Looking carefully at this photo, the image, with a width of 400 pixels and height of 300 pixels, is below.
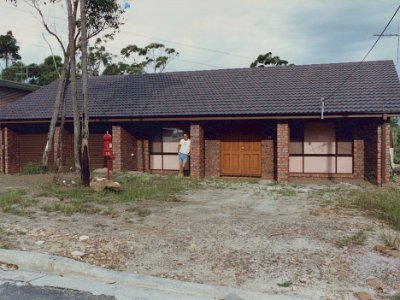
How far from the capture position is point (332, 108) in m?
14.8

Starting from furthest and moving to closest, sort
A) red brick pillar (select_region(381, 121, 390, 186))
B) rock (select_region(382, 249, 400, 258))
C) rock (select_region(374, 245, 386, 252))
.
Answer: red brick pillar (select_region(381, 121, 390, 186)) → rock (select_region(374, 245, 386, 252)) → rock (select_region(382, 249, 400, 258))

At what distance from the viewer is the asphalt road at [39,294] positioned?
177 inches

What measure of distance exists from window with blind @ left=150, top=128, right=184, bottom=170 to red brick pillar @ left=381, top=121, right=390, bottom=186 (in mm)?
8157

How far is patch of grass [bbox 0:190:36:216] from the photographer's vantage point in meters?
9.08

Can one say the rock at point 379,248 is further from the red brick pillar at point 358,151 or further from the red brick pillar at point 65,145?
the red brick pillar at point 65,145

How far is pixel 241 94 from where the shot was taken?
56.3 ft

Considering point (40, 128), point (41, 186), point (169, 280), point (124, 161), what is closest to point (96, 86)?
point (40, 128)

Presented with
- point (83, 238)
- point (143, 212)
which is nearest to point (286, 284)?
point (83, 238)

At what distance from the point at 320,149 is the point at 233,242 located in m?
10.5

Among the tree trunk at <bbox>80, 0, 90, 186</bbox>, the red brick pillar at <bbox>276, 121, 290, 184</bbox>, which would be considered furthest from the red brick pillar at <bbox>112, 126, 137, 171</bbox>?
the red brick pillar at <bbox>276, 121, 290, 184</bbox>

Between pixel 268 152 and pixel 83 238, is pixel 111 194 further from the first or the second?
pixel 268 152

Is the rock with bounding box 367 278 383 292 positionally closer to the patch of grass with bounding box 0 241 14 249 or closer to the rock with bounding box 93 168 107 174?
the patch of grass with bounding box 0 241 14 249

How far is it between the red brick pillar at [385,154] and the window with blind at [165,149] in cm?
816

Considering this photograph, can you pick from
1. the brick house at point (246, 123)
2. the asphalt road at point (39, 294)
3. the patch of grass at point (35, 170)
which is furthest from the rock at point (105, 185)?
the patch of grass at point (35, 170)
